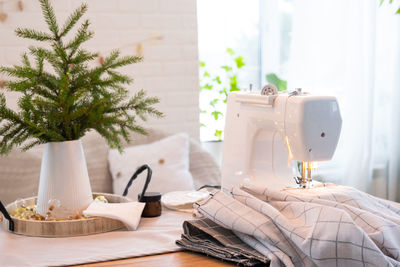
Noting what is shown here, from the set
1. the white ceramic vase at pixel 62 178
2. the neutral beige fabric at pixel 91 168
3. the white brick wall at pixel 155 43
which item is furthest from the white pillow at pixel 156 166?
the white ceramic vase at pixel 62 178

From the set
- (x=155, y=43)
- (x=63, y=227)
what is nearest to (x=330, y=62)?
(x=155, y=43)

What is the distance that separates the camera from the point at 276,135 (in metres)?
1.71

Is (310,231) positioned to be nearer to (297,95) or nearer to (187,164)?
(297,95)

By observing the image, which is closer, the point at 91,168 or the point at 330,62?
the point at 91,168

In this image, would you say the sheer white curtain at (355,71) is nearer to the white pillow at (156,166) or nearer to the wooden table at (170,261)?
the white pillow at (156,166)

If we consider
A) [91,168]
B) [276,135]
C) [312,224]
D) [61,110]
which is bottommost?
[91,168]

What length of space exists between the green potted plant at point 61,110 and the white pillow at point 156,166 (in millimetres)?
935

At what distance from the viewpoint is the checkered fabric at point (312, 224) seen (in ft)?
3.83

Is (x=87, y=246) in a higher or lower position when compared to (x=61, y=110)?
lower

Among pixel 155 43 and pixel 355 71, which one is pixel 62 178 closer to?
pixel 155 43

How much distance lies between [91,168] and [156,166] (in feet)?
1.01

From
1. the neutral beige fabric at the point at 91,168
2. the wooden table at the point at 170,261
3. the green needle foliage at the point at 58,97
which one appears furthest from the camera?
the neutral beige fabric at the point at 91,168

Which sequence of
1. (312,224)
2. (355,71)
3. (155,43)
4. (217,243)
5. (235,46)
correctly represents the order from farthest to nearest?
1. (235,46)
2. (355,71)
3. (155,43)
4. (217,243)
5. (312,224)

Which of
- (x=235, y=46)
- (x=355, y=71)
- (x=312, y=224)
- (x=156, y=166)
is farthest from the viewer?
(x=235, y=46)
